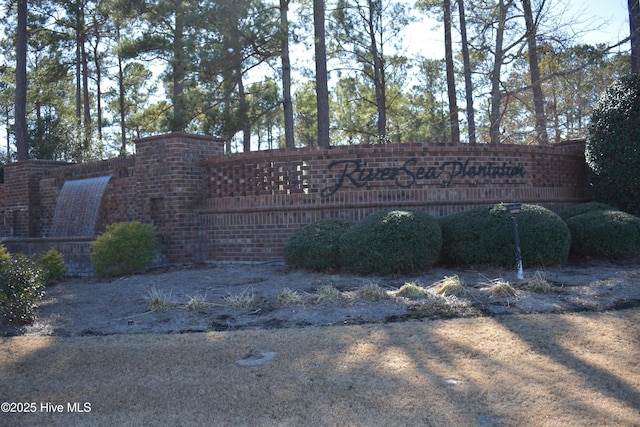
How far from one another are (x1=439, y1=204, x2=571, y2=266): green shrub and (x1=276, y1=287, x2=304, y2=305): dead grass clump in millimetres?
2952

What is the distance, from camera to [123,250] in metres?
10.0

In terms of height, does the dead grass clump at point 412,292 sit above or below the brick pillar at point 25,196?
below

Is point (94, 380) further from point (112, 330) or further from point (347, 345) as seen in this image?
point (347, 345)

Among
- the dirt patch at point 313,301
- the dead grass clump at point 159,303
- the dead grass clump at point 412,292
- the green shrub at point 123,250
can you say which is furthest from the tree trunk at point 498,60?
the dead grass clump at point 159,303

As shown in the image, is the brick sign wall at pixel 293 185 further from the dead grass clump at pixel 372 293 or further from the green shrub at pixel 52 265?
the dead grass clump at pixel 372 293

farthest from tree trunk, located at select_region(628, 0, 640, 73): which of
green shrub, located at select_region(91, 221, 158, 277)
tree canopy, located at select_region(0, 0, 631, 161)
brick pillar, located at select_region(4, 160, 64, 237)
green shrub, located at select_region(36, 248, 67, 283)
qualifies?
brick pillar, located at select_region(4, 160, 64, 237)

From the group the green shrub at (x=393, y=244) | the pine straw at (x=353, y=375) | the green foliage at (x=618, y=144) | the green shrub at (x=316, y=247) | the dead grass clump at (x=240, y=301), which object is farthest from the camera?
the green foliage at (x=618, y=144)

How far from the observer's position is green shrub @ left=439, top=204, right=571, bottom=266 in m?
8.52

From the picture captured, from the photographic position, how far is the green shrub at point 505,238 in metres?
8.52

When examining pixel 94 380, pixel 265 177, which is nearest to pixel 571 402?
Result: pixel 94 380

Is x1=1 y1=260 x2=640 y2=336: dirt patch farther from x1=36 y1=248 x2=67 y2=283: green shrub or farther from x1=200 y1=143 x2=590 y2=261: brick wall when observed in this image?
x1=200 y1=143 x2=590 y2=261: brick wall

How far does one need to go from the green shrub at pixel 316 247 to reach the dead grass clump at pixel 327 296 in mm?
1808

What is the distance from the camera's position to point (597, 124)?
457 inches

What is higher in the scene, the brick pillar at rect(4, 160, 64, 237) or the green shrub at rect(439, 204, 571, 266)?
the brick pillar at rect(4, 160, 64, 237)
